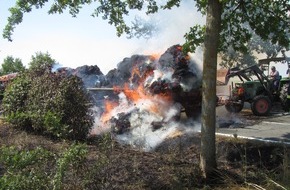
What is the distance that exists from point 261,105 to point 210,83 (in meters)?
9.39

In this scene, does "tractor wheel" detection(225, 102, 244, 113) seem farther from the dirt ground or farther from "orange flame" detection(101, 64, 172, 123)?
the dirt ground

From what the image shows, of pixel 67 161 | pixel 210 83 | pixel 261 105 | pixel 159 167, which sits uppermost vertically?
pixel 210 83

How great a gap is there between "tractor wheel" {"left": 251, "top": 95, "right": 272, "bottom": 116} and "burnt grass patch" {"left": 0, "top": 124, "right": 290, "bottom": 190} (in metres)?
6.29

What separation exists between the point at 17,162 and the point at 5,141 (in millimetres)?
4146

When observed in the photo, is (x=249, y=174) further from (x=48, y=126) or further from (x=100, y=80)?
(x=100, y=80)

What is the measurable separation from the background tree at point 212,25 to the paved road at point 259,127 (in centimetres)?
279

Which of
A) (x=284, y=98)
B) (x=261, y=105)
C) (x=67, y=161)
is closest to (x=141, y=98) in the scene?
(x=261, y=105)

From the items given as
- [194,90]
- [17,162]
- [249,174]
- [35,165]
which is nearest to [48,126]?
[35,165]

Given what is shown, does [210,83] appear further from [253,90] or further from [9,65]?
[9,65]

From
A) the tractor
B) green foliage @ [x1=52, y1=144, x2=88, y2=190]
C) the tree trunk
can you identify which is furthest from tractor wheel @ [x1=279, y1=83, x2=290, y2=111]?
A: green foliage @ [x1=52, y1=144, x2=88, y2=190]

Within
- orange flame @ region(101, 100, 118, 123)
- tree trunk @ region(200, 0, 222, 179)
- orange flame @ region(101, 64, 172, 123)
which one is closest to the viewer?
tree trunk @ region(200, 0, 222, 179)

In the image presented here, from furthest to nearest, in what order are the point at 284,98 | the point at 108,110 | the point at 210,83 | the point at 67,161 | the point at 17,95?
the point at 284,98
the point at 108,110
the point at 17,95
the point at 210,83
the point at 67,161

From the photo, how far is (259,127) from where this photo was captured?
13.0m

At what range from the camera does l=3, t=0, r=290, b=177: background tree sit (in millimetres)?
7441
